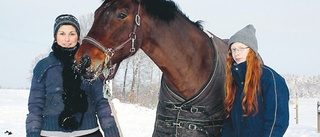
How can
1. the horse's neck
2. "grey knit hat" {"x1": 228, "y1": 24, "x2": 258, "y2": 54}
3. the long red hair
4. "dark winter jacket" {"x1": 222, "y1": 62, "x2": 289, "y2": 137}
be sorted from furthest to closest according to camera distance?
the horse's neck, "grey knit hat" {"x1": 228, "y1": 24, "x2": 258, "y2": 54}, the long red hair, "dark winter jacket" {"x1": 222, "y1": 62, "x2": 289, "y2": 137}

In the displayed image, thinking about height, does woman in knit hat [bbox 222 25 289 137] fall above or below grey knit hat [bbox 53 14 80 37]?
below

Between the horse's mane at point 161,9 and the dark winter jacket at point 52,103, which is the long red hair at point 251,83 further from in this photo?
the dark winter jacket at point 52,103

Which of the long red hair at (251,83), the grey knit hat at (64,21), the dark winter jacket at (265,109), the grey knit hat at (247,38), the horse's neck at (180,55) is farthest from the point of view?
the horse's neck at (180,55)

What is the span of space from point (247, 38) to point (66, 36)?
48.9 inches

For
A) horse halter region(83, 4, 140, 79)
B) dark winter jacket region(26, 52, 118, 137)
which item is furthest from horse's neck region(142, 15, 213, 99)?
dark winter jacket region(26, 52, 118, 137)

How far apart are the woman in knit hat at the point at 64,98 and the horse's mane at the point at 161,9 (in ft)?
1.75

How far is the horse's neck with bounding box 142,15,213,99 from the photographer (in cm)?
275

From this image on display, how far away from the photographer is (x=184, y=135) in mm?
2904

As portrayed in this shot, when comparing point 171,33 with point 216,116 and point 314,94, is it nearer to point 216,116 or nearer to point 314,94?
point 216,116

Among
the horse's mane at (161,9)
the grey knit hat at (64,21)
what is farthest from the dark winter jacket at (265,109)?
the grey knit hat at (64,21)

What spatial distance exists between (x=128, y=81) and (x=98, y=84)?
1100 inches

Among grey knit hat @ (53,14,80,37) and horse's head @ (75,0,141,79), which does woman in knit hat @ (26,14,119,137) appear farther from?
horse's head @ (75,0,141,79)

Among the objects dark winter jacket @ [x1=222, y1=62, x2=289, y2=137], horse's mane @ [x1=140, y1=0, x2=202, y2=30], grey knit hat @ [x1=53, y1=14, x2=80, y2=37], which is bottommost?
dark winter jacket @ [x1=222, y1=62, x2=289, y2=137]

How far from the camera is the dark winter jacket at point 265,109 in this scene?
2.27 m
